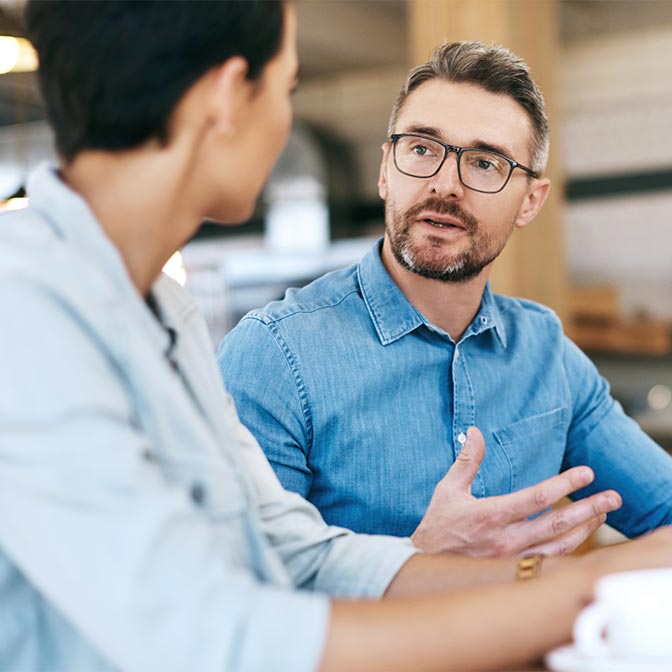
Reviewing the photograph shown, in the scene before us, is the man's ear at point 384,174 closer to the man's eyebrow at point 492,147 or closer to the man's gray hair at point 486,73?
the man's gray hair at point 486,73

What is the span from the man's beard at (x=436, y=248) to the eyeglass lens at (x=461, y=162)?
56mm

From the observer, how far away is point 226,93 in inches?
31.7

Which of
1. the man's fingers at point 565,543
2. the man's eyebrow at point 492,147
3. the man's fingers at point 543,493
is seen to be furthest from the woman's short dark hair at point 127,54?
the man's eyebrow at point 492,147

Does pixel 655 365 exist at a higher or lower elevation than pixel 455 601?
lower

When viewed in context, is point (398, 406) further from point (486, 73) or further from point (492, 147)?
point (486, 73)

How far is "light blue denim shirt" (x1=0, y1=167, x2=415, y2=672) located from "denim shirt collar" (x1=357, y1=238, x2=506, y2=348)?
740mm

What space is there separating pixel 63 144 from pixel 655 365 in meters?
5.59

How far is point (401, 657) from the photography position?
717mm

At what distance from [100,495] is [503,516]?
626 millimetres

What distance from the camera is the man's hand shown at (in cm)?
115

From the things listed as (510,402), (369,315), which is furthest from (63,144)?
(510,402)

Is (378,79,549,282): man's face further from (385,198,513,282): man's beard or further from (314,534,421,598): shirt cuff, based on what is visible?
(314,534,421,598): shirt cuff

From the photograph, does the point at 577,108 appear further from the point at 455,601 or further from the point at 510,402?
the point at 455,601

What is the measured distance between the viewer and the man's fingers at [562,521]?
117 centimetres
